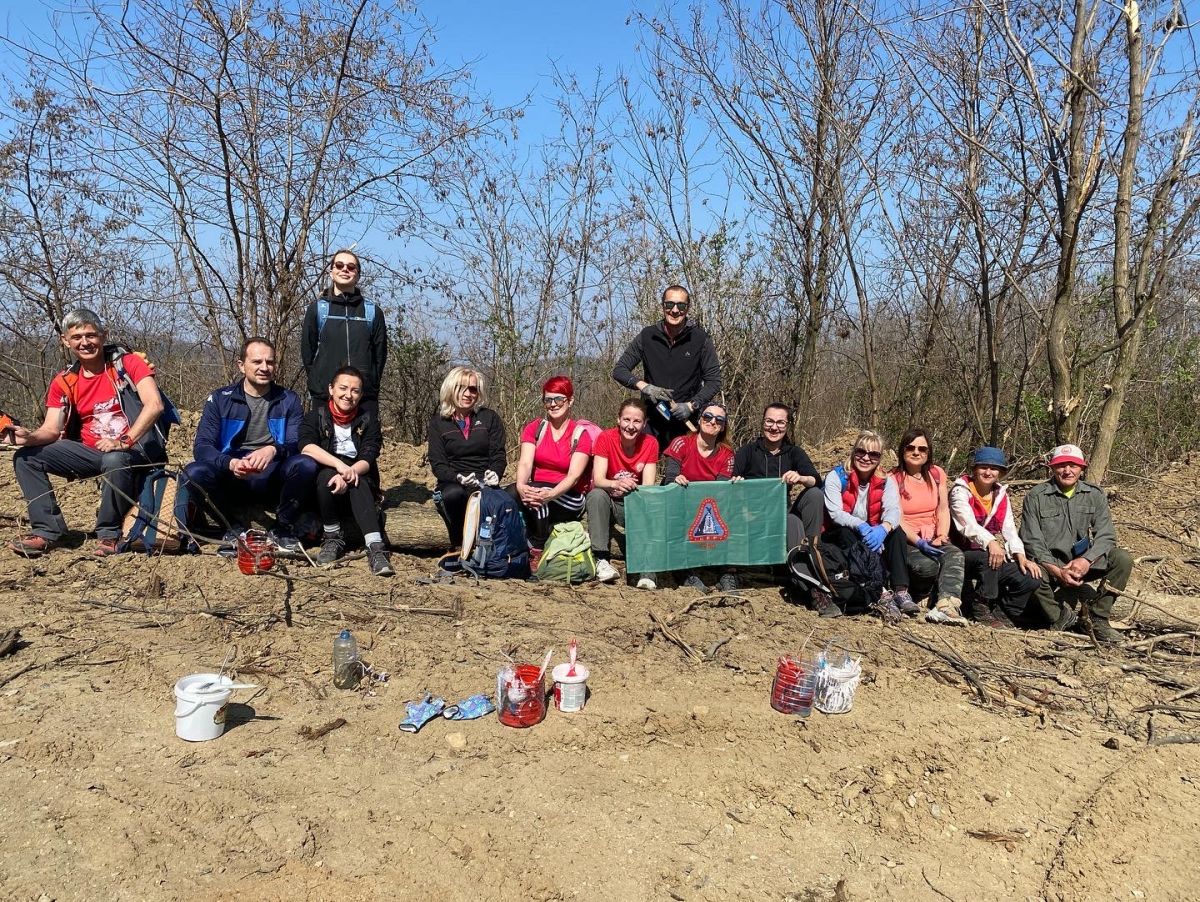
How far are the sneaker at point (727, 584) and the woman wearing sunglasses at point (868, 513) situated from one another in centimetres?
57

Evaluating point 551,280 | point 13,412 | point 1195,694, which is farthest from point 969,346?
point 13,412

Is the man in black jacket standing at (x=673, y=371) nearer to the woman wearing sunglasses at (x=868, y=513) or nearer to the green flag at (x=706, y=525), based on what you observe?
the green flag at (x=706, y=525)

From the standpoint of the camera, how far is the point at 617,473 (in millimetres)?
5418

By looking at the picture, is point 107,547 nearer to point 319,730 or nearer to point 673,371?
point 319,730

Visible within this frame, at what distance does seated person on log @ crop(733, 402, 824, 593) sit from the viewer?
17.4 ft

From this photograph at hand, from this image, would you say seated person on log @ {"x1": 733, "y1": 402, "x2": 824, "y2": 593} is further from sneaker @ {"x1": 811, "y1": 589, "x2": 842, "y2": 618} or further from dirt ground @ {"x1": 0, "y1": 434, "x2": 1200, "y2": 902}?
dirt ground @ {"x1": 0, "y1": 434, "x2": 1200, "y2": 902}

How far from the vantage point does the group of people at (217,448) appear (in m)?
5.11

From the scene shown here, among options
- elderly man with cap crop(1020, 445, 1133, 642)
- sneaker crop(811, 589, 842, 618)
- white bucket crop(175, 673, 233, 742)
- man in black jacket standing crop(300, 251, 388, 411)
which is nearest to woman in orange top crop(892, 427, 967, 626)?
sneaker crop(811, 589, 842, 618)

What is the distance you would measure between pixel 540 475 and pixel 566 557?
0.64m

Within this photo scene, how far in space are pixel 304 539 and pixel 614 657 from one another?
2.66m

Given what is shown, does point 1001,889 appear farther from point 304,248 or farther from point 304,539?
point 304,248

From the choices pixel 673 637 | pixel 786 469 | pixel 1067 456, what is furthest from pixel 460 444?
pixel 1067 456

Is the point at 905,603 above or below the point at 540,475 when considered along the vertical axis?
below

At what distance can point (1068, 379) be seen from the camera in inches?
267
